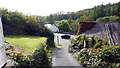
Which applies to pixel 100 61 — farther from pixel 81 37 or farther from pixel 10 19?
pixel 10 19

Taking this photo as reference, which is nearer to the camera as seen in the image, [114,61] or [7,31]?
[114,61]

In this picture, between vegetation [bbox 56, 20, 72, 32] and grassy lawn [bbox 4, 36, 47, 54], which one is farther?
vegetation [bbox 56, 20, 72, 32]

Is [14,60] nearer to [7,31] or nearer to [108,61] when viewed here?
[108,61]

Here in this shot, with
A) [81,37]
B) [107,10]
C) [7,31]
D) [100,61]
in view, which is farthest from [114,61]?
[107,10]

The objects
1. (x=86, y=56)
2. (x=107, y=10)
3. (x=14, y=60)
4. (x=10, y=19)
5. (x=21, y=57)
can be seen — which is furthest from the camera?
(x=107, y=10)

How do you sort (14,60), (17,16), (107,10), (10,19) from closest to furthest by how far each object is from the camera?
(14,60)
(10,19)
(17,16)
(107,10)

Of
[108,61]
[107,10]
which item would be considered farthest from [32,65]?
[107,10]

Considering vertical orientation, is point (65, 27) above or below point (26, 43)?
above

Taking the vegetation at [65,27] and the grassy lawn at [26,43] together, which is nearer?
the grassy lawn at [26,43]

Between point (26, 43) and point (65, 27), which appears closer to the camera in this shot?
point (26, 43)

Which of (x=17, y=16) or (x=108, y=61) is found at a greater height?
(x=17, y=16)

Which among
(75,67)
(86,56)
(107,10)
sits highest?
(107,10)

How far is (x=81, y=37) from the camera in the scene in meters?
14.0

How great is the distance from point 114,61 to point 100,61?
845mm
